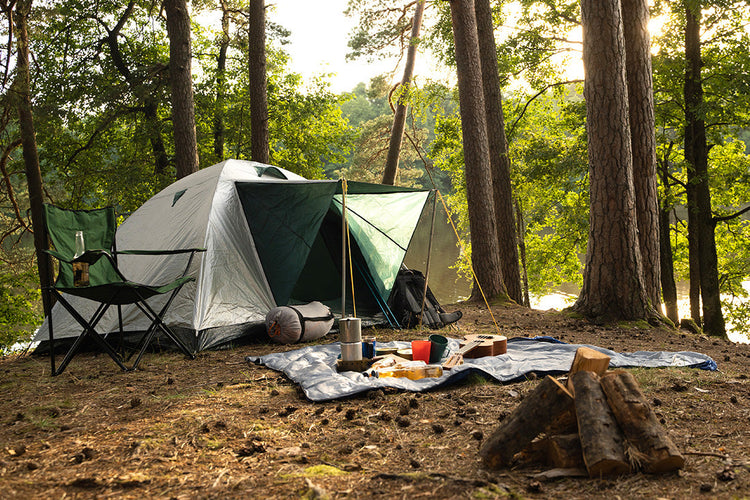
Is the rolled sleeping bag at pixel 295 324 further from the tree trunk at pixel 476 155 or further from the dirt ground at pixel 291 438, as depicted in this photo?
the tree trunk at pixel 476 155

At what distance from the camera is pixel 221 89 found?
13.0 metres

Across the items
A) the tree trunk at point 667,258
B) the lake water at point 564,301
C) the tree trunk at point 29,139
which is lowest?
the lake water at point 564,301

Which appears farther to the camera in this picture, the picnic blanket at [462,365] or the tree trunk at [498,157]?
the tree trunk at [498,157]

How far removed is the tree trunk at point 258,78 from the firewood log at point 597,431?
7.16 meters

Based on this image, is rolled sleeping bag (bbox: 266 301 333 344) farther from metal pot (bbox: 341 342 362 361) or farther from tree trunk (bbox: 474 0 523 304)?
tree trunk (bbox: 474 0 523 304)

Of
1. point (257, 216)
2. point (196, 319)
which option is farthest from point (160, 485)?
point (257, 216)

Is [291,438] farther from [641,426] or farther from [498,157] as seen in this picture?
[498,157]

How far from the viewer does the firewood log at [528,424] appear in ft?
6.03

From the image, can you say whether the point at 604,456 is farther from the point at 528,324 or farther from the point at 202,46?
the point at 202,46

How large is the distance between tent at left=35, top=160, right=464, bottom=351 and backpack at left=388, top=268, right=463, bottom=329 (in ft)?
0.46

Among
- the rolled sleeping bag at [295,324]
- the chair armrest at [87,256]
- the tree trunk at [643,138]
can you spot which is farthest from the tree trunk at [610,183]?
the chair armrest at [87,256]


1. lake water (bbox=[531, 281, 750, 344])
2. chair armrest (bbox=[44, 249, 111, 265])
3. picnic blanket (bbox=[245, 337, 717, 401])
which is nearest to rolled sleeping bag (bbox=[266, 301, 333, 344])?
picnic blanket (bbox=[245, 337, 717, 401])

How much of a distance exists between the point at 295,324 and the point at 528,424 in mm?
2914

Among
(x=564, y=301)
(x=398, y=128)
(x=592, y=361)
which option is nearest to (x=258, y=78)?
(x=398, y=128)
